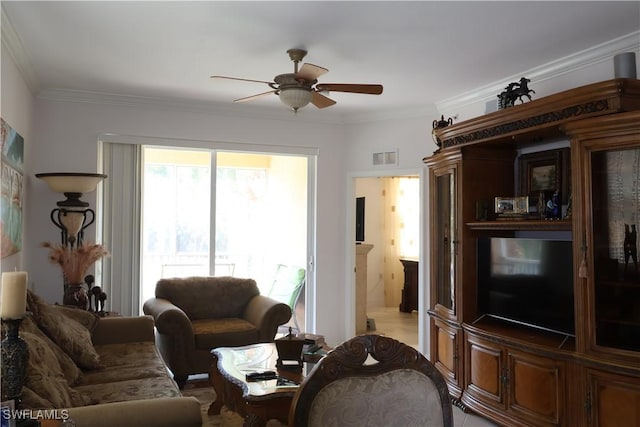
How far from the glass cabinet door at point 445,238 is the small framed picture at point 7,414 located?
10.4 feet

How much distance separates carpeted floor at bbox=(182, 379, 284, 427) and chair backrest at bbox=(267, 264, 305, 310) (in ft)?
5.36

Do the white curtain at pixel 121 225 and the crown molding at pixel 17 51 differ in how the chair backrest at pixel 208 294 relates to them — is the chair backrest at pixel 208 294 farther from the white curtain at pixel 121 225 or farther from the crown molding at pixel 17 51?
the crown molding at pixel 17 51

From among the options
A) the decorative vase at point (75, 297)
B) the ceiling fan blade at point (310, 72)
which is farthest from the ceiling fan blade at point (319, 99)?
the decorative vase at point (75, 297)

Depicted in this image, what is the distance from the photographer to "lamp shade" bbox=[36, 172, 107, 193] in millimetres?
4211

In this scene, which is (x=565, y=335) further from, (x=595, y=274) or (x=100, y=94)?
(x=100, y=94)

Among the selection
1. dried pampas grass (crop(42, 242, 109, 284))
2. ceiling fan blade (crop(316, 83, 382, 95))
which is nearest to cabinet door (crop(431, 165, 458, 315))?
ceiling fan blade (crop(316, 83, 382, 95))

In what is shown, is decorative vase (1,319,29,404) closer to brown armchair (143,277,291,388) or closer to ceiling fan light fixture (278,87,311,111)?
ceiling fan light fixture (278,87,311,111)

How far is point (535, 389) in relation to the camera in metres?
3.15

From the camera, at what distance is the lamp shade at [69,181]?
4.21 metres

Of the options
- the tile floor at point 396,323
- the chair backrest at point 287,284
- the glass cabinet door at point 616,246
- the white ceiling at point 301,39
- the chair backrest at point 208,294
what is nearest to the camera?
the glass cabinet door at point 616,246

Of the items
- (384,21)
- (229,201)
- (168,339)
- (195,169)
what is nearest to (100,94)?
(195,169)

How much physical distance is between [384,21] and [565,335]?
236cm

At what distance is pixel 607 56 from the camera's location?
3.42 meters

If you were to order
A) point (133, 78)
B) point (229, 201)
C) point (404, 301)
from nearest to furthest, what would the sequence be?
1. point (133, 78)
2. point (229, 201)
3. point (404, 301)
